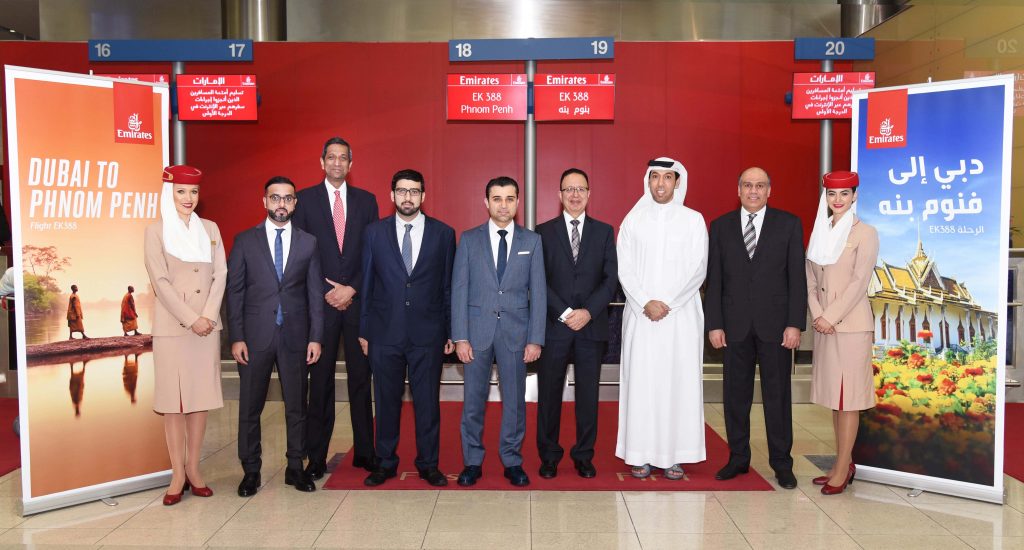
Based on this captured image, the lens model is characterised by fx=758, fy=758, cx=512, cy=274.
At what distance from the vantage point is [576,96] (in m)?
A: 7.52

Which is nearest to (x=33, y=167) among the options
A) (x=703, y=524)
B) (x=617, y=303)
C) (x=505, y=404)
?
(x=505, y=404)

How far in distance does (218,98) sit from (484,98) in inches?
107

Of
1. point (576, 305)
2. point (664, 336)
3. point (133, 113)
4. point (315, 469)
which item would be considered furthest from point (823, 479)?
point (133, 113)

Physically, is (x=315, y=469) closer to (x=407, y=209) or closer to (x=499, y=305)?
(x=499, y=305)

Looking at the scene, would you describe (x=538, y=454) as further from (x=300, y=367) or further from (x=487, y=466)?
(x=300, y=367)

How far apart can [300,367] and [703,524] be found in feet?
7.66

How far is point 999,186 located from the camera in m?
4.14

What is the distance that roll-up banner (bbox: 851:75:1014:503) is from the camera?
13.7ft

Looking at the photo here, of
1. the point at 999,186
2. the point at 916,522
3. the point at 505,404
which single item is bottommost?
the point at 916,522

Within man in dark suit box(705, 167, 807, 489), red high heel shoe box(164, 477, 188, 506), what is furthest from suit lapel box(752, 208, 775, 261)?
red high heel shoe box(164, 477, 188, 506)

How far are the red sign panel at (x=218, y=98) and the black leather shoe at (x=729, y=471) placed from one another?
5.77m

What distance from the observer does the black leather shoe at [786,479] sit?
14.5ft

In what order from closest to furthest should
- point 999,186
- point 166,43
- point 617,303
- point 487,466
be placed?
point 999,186
point 487,466
point 617,303
point 166,43

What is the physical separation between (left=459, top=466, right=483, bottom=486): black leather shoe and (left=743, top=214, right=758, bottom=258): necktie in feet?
6.64
